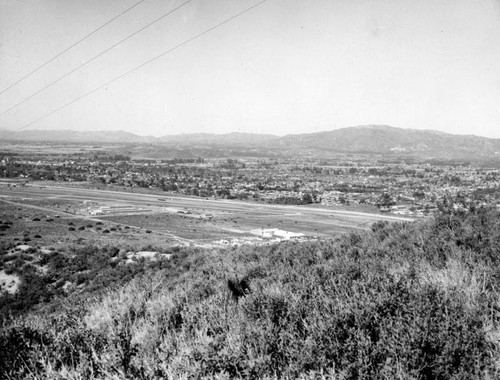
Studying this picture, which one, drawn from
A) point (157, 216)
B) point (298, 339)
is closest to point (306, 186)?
point (157, 216)

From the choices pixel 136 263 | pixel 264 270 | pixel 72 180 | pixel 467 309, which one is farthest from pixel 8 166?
pixel 467 309

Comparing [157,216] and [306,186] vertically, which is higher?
[306,186]

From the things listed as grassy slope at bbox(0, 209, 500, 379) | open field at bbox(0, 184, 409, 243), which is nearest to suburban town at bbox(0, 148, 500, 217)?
open field at bbox(0, 184, 409, 243)

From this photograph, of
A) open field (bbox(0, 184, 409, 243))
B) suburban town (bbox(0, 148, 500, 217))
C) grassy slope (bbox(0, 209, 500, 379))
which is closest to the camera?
grassy slope (bbox(0, 209, 500, 379))

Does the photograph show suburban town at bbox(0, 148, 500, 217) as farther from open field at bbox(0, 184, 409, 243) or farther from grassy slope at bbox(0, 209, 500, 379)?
grassy slope at bbox(0, 209, 500, 379)

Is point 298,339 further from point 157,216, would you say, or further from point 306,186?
point 306,186

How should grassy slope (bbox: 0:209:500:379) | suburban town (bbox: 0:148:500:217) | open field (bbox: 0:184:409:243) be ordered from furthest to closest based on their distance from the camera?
1. suburban town (bbox: 0:148:500:217)
2. open field (bbox: 0:184:409:243)
3. grassy slope (bbox: 0:209:500:379)

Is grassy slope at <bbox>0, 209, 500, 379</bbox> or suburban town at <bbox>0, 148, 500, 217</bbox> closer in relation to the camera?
grassy slope at <bbox>0, 209, 500, 379</bbox>

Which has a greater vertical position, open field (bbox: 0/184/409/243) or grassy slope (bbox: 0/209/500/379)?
grassy slope (bbox: 0/209/500/379)
